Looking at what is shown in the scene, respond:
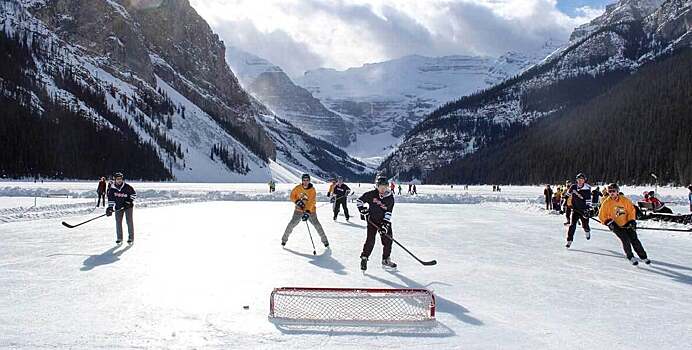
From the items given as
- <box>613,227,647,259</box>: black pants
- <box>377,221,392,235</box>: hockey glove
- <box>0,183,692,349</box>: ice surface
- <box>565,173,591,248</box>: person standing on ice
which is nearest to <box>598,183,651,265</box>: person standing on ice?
<box>613,227,647,259</box>: black pants

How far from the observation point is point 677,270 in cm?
1161

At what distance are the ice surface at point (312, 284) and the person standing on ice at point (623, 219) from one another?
44 centimetres

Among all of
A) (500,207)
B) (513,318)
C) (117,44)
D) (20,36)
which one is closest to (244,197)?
(500,207)

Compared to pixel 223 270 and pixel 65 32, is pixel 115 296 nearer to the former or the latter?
pixel 223 270

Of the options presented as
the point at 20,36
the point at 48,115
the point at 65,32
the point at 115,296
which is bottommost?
the point at 115,296

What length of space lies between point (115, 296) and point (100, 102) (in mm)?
127868

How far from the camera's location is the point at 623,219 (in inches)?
470

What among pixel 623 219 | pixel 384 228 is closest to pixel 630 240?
pixel 623 219

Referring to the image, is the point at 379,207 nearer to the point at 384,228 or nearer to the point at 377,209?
the point at 377,209

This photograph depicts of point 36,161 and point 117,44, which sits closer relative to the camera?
point 36,161

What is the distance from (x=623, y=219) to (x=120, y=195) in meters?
12.0

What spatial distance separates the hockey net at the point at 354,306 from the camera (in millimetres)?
6992

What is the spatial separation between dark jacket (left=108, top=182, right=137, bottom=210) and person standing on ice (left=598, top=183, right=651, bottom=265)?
11.3 metres

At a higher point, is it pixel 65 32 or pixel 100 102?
pixel 65 32
